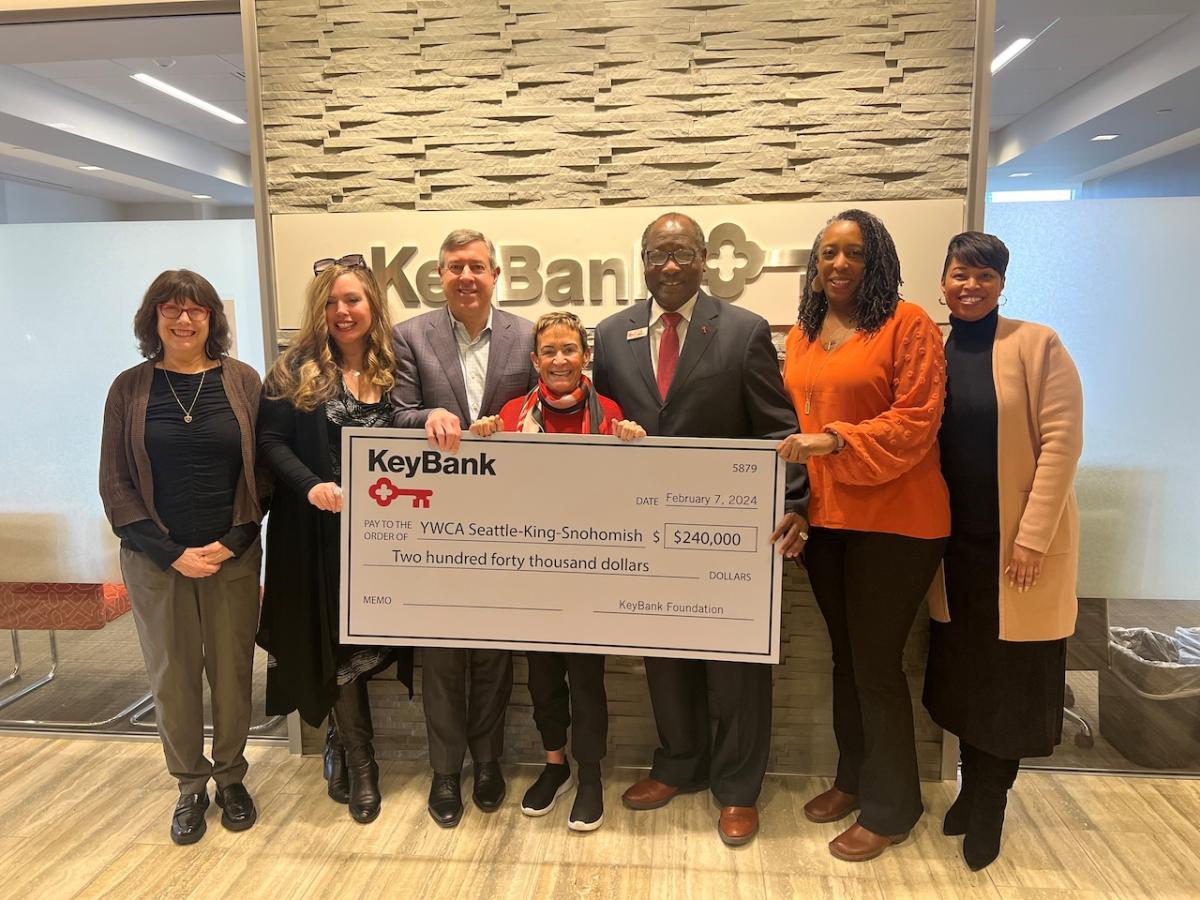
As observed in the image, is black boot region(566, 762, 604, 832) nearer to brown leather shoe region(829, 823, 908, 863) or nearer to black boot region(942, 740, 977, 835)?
brown leather shoe region(829, 823, 908, 863)

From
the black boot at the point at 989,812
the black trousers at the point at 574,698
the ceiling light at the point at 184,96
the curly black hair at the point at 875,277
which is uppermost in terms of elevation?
the ceiling light at the point at 184,96

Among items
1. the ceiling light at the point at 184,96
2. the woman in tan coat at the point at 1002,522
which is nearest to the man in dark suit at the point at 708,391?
the woman in tan coat at the point at 1002,522

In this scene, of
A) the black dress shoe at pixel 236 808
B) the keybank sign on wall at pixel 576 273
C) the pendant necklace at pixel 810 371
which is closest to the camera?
the pendant necklace at pixel 810 371

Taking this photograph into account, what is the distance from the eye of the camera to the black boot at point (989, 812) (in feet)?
7.23

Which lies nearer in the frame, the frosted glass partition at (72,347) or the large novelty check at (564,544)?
the large novelty check at (564,544)

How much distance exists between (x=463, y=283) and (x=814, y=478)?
122cm

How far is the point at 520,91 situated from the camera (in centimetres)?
256

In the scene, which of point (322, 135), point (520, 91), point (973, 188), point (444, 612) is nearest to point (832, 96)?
point (973, 188)

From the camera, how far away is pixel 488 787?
252 cm

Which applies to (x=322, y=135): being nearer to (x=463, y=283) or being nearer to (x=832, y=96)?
(x=463, y=283)

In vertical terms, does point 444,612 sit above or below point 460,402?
below

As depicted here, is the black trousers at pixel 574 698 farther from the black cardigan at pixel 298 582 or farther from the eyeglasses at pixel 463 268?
the eyeglasses at pixel 463 268

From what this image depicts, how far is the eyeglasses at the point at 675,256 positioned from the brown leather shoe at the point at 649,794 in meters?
1.73

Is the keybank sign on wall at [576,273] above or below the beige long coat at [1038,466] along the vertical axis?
above
